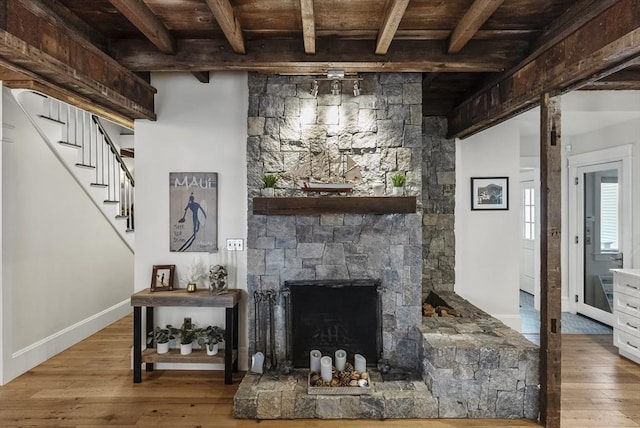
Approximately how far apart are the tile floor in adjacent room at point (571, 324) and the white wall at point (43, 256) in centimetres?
529

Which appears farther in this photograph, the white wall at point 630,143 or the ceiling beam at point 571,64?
the white wall at point 630,143

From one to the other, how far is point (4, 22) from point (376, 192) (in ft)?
8.58

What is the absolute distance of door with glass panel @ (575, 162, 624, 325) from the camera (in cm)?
472

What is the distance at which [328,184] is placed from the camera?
3141mm

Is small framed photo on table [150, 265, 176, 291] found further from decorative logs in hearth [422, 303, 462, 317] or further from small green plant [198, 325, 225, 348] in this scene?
decorative logs in hearth [422, 303, 462, 317]

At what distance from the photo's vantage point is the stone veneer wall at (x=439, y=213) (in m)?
4.41

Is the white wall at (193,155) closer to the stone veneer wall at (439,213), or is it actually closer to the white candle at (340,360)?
Answer: the white candle at (340,360)

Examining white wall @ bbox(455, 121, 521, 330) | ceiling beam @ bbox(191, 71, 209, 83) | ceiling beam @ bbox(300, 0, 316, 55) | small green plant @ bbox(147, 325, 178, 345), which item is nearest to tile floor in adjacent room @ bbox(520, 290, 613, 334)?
white wall @ bbox(455, 121, 521, 330)

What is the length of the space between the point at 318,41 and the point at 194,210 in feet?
6.10

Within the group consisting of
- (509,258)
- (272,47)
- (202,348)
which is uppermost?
(272,47)

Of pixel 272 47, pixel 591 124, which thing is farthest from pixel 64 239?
pixel 591 124

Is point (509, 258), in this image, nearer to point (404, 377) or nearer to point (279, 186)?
point (404, 377)

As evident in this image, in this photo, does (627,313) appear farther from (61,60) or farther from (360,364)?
(61,60)

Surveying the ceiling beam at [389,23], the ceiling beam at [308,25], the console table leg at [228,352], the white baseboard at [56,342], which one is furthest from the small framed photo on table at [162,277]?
the ceiling beam at [389,23]
